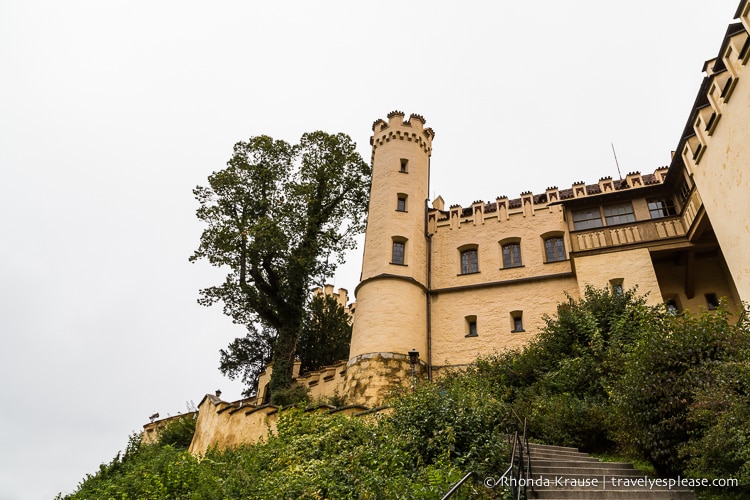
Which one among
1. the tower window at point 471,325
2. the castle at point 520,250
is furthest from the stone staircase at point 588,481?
the tower window at point 471,325

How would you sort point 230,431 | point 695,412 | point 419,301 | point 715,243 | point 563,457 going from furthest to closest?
point 419,301, point 715,243, point 230,431, point 563,457, point 695,412

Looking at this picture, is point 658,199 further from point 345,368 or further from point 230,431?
point 230,431

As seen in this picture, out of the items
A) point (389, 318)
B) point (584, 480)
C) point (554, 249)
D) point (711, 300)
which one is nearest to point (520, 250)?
point (554, 249)

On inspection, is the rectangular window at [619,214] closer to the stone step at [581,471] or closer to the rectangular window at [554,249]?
the rectangular window at [554,249]

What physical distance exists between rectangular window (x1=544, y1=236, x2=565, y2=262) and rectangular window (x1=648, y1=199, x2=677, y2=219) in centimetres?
366

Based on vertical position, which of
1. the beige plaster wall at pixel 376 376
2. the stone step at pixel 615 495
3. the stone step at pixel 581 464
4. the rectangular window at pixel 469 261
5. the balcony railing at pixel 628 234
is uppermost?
the rectangular window at pixel 469 261

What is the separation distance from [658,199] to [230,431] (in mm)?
18446

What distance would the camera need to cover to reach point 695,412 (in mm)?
6754

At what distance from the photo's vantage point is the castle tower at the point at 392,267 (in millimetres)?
18094

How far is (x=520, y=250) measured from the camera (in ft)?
70.4

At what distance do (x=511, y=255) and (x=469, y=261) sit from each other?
193cm

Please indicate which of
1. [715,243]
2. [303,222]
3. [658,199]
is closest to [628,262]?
[715,243]

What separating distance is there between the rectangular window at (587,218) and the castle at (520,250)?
0.05m

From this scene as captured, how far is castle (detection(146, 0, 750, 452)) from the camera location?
1365 centimetres
